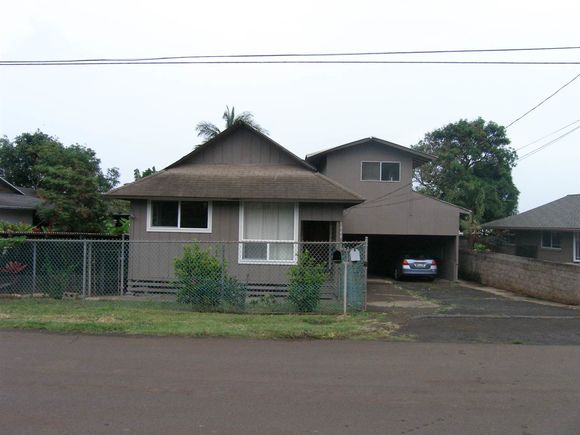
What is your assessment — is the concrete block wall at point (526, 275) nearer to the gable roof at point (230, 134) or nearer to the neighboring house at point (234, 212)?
the neighboring house at point (234, 212)

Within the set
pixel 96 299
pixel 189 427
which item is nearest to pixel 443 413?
pixel 189 427

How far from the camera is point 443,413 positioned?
5250 mm

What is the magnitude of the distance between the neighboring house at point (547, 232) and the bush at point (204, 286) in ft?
57.5

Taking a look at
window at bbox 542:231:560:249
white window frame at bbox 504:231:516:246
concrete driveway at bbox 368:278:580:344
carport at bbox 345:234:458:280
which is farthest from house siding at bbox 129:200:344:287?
white window frame at bbox 504:231:516:246

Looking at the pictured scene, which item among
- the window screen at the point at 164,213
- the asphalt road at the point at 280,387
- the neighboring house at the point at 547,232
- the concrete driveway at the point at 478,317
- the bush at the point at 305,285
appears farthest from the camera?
the neighboring house at the point at 547,232

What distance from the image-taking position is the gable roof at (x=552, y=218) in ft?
79.9

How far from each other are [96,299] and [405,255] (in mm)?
14437

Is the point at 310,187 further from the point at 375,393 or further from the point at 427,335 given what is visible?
the point at 375,393

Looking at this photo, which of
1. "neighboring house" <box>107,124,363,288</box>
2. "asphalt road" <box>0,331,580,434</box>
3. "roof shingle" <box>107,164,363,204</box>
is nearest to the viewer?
"asphalt road" <box>0,331,580,434</box>

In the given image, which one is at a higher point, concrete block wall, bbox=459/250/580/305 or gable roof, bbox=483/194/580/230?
gable roof, bbox=483/194/580/230

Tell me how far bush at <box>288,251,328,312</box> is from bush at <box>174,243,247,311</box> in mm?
1073

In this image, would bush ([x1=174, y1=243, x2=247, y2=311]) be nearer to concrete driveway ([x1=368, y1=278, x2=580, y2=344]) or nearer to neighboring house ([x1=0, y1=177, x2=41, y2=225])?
concrete driveway ([x1=368, y1=278, x2=580, y2=344])

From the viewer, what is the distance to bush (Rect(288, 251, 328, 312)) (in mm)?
11094

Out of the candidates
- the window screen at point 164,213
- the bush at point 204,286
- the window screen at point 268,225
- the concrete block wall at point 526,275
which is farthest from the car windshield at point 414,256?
the bush at point 204,286
